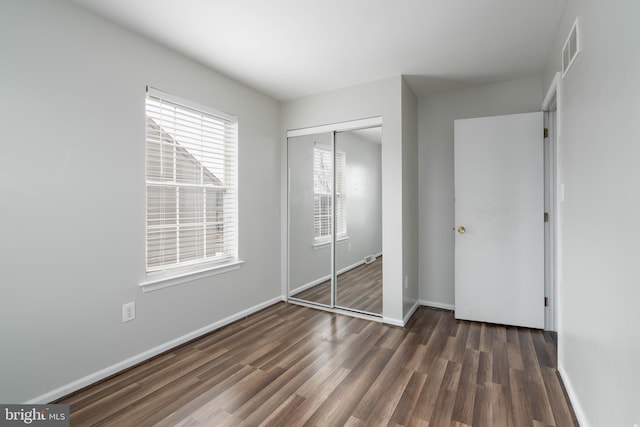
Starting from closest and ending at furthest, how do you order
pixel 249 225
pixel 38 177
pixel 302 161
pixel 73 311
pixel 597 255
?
1. pixel 597 255
2. pixel 38 177
3. pixel 73 311
4. pixel 249 225
5. pixel 302 161

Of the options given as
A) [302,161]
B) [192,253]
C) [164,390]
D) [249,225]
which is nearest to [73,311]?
[164,390]

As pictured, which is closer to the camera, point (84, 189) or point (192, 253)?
point (84, 189)

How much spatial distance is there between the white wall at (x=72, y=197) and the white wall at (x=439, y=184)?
2662 millimetres

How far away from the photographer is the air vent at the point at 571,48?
172 centimetres

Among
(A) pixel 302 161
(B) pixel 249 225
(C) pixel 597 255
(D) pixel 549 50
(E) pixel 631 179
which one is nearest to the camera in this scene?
(E) pixel 631 179

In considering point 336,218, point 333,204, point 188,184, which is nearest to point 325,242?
point 336,218

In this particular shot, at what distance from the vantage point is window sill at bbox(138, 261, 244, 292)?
2.40m

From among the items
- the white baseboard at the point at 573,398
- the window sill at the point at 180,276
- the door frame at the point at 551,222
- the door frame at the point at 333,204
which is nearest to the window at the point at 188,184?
the window sill at the point at 180,276

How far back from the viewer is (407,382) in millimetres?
2080

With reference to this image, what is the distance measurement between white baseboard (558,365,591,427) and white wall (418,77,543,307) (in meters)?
1.48

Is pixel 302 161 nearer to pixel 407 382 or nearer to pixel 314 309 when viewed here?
pixel 314 309

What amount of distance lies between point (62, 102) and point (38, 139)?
0.28m

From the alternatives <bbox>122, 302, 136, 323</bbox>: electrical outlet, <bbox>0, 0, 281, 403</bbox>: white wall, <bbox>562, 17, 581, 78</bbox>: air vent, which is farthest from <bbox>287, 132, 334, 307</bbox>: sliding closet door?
<bbox>562, 17, 581, 78</bbox>: air vent

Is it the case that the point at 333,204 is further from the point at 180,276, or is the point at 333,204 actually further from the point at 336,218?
the point at 180,276
